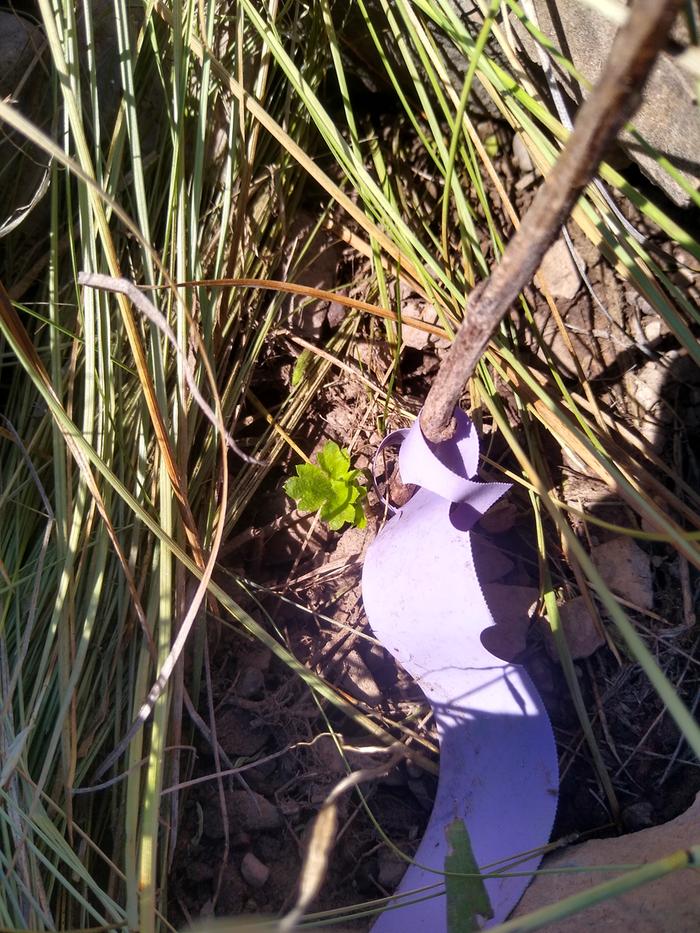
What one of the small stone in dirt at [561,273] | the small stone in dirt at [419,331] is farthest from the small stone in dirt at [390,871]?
the small stone in dirt at [561,273]

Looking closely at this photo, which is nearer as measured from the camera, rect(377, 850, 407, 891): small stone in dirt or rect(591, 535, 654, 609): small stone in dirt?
rect(377, 850, 407, 891): small stone in dirt

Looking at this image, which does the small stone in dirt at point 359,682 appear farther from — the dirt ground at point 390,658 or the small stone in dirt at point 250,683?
the small stone in dirt at point 250,683

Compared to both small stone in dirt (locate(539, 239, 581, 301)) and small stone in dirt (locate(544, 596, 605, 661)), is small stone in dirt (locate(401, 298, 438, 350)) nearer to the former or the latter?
small stone in dirt (locate(539, 239, 581, 301))

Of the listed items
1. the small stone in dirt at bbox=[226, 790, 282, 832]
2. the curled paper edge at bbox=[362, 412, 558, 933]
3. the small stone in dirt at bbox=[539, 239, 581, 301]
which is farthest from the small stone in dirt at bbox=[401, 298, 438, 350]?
the small stone in dirt at bbox=[226, 790, 282, 832]

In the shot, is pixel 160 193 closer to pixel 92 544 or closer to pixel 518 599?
pixel 92 544

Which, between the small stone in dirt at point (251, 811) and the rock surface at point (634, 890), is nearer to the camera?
the rock surface at point (634, 890)

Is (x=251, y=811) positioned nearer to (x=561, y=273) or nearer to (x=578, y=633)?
(x=578, y=633)
